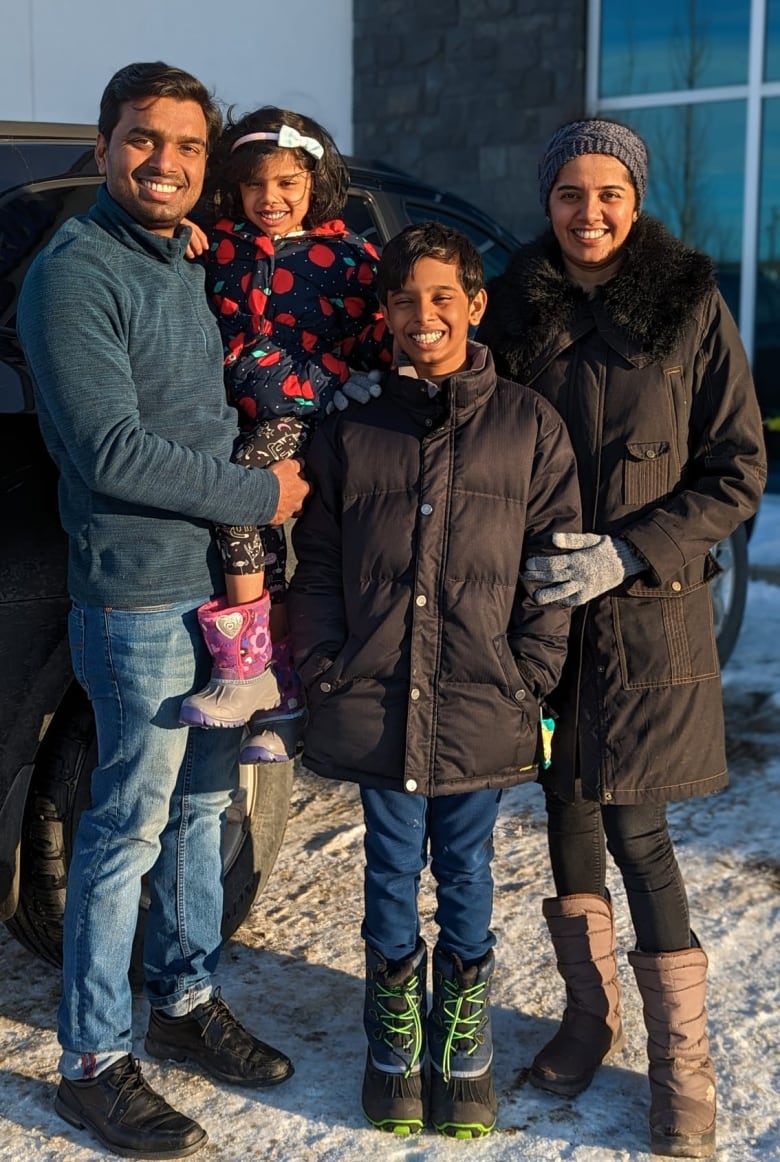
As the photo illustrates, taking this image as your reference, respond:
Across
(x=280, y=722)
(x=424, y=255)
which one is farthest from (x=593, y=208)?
(x=280, y=722)

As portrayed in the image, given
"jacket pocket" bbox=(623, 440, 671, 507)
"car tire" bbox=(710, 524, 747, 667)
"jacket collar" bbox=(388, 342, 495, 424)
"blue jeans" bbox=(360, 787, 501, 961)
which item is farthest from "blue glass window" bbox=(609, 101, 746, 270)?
"blue jeans" bbox=(360, 787, 501, 961)

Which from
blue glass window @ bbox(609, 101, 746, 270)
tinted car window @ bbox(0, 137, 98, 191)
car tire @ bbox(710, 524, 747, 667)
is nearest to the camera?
tinted car window @ bbox(0, 137, 98, 191)

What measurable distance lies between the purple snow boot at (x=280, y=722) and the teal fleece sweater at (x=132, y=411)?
22 cm

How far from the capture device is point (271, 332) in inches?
A: 96.7

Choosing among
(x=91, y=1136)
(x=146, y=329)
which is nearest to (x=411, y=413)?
(x=146, y=329)

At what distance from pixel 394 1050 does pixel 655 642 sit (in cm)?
94

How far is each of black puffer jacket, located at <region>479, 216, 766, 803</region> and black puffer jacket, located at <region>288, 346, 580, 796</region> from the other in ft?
0.35

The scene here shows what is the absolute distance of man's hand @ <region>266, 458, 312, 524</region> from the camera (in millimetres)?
2344

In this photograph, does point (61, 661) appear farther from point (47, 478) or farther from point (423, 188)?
point (423, 188)

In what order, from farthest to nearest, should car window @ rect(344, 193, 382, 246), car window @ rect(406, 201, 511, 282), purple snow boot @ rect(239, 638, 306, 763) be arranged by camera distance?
car window @ rect(406, 201, 511, 282), car window @ rect(344, 193, 382, 246), purple snow boot @ rect(239, 638, 306, 763)

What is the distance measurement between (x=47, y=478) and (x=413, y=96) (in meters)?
9.08

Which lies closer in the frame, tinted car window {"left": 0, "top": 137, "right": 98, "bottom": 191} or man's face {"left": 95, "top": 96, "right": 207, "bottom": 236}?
man's face {"left": 95, "top": 96, "right": 207, "bottom": 236}

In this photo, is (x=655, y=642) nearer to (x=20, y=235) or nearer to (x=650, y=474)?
(x=650, y=474)

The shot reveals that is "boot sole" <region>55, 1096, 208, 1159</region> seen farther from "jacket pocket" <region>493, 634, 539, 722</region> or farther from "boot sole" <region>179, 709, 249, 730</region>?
"jacket pocket" <region>493, 634, 539, 722</region>
